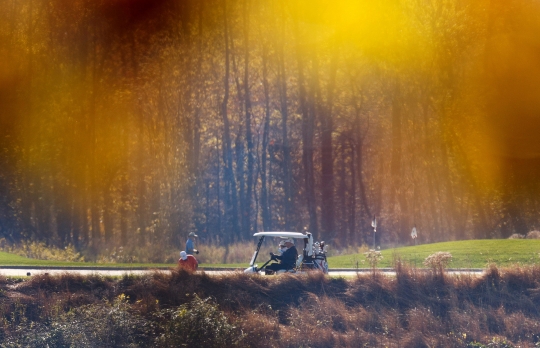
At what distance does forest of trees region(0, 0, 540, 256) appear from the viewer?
42.3 m

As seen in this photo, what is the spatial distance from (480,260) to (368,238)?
13.9 m

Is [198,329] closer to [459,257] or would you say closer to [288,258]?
[288,258]

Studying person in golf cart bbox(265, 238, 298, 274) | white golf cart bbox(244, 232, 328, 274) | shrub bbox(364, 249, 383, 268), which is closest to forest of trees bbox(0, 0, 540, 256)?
shrub bbox(364, 249, 383, 268)

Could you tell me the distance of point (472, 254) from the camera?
29266 mm

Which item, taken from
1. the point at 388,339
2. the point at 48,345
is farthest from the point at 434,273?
the point at 48,345

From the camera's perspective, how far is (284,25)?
4469 cm

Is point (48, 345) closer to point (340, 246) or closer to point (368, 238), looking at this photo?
point (340, 246)

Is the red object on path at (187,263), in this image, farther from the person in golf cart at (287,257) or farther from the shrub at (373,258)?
the shrub at (373,258)

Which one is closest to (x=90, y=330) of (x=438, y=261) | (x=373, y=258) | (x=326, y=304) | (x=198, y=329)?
(x=198, y=329)

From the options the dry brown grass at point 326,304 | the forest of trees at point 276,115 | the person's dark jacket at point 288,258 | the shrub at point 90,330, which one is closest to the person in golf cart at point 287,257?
the person's dark jacket at point 288,258

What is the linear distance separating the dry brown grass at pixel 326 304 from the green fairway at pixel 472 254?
90.2 inches

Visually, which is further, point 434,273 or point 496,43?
point 496,43

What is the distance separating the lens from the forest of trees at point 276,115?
42.3 meters

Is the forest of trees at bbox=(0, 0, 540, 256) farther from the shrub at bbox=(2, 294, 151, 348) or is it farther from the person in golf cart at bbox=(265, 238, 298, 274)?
the shrub at bbox=(2, 294, 151, 348)
